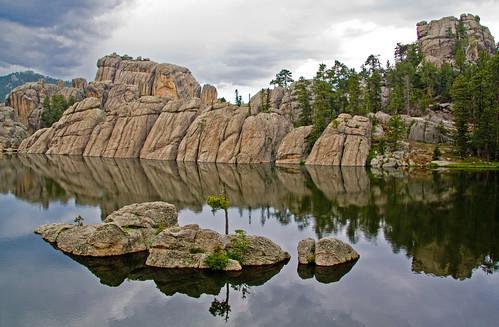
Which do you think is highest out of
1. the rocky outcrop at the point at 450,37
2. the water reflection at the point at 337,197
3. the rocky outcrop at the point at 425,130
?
the rocky outcrop at the point at 450,37

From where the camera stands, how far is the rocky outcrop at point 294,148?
117375 mm

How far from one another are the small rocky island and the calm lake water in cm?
111

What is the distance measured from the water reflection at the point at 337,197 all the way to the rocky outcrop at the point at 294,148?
49.0ft

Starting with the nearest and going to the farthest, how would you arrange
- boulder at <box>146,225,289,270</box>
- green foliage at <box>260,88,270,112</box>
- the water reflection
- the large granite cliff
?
1. boulder at <box>146,225,289,270</box>
2. the water reflection
3. the large granite cliff
4. green foliage at <box>260,88,270,112</box>

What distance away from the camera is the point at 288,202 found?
59.2m

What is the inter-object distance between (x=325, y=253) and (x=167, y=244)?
12748 mm

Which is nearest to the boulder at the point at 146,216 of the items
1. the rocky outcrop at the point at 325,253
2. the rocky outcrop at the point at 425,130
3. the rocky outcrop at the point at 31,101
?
the rocky outcrop at the point at 325,253

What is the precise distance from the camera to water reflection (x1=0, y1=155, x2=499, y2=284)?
3788cm

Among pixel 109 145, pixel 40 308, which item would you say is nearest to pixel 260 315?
pixel 40 308

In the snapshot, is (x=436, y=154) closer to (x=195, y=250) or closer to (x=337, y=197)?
(x=337, y=197)

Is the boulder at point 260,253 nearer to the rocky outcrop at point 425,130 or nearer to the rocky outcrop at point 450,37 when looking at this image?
the rocky outcrop at point 425,130

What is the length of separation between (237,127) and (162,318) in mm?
103978

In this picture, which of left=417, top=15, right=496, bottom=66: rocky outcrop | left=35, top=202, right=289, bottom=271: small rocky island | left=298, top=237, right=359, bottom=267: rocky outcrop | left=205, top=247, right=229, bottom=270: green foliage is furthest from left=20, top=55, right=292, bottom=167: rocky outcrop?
left=205, top=247, right=229, bottom=270: green foliage

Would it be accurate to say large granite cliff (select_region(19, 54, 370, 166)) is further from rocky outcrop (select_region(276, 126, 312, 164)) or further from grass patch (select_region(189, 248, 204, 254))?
grass patch (select_region(189, 248, 204, 254))
